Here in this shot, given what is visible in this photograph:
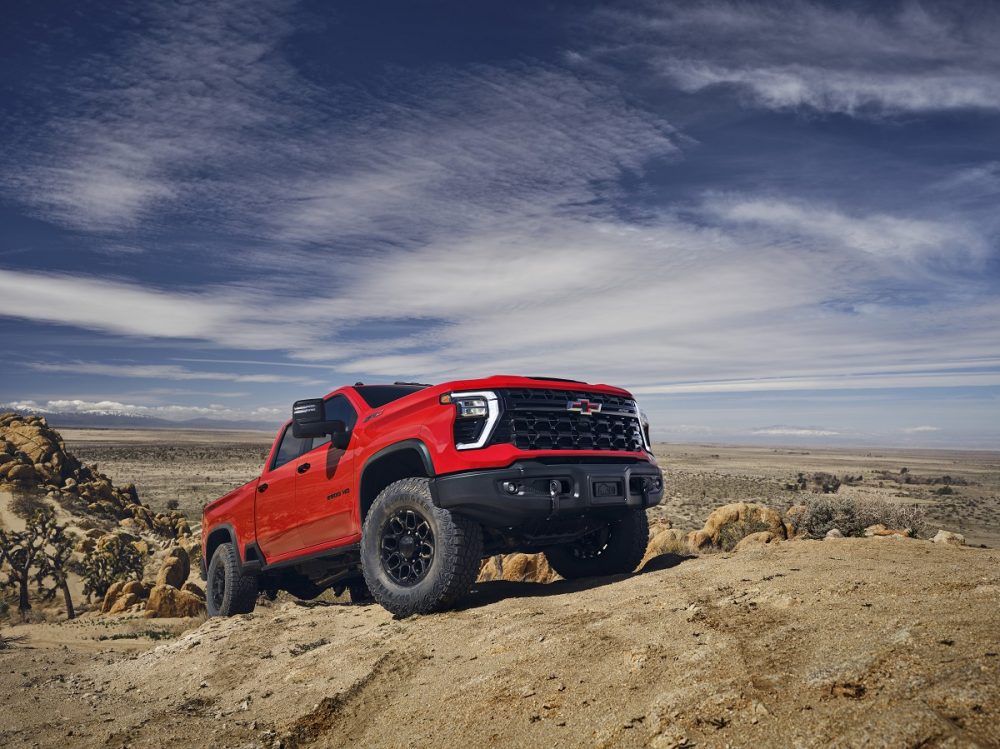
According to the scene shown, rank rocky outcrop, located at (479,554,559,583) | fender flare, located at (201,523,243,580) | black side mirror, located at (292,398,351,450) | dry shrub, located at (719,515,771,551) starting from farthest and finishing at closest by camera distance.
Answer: rocky outcrop, located at (479,554,559,583) → dry shrub, located at (719,515,771,551) → fender flare, located at (201,523,243,580) → black side mirror, located at (292,398,351,450)

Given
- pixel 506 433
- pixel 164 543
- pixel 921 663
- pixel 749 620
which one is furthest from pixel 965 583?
pixel 164 543

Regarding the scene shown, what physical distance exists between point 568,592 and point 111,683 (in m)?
4.25

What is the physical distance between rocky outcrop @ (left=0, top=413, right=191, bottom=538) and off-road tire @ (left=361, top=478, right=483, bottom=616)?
24.3 meters

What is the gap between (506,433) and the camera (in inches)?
229

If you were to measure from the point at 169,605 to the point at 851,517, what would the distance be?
1335cm

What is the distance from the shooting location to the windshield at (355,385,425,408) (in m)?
7.30

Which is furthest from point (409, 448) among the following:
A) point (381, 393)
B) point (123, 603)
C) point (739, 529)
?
point (123, 603)

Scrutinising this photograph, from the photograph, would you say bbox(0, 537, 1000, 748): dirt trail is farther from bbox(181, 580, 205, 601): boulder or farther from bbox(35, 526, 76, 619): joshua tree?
bbox(35, 526, 76, 619): joshua tree

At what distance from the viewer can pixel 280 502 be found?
788 centimetres

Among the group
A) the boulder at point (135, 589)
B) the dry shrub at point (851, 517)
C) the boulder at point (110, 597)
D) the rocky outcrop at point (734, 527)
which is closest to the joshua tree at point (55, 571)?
the boulder at point (110, 597)

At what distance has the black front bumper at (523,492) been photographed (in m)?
5.58

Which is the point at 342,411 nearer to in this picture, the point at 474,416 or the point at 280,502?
the point at 280,502

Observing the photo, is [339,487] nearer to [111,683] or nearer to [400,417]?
[400,417]

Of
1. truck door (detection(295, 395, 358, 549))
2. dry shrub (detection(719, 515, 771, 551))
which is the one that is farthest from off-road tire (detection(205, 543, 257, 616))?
dry shrub (detection(719, 515, 771, 551))
